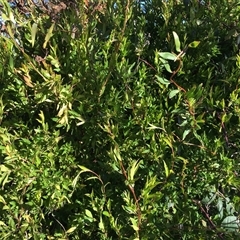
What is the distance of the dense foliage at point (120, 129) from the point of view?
171 cm

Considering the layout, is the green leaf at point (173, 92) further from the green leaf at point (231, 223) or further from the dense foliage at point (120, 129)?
the green leaf at point (231, 223)

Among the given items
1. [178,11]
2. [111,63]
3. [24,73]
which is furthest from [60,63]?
[178,11]

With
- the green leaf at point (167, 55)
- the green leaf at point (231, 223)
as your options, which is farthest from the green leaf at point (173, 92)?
the green leaf at point (231, 223)

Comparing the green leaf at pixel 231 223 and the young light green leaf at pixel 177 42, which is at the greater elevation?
the young light green leaf at pixel 177 42

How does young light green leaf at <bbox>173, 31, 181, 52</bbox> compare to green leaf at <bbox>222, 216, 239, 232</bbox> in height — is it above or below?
above

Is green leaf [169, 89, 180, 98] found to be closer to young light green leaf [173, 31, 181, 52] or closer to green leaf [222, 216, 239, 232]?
young light green leaf [173, 31, 181, 52]

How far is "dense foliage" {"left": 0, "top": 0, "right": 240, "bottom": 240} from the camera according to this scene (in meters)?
1.71

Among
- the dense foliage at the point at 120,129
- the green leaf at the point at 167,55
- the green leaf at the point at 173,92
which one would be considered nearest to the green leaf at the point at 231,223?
the dense foliage at the point at 120,129

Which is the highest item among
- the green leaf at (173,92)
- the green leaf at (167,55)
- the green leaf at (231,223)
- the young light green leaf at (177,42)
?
the young light green leaf at (177,42)

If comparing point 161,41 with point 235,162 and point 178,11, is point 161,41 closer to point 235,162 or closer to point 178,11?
point 178,11

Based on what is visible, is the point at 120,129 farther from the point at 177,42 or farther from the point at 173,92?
the point at 177,42

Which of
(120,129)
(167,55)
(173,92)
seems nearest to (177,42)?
(167,55)

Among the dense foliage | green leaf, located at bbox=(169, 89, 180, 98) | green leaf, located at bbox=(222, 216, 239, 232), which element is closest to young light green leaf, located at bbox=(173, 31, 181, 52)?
the dense foliage

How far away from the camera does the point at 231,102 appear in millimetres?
1722
